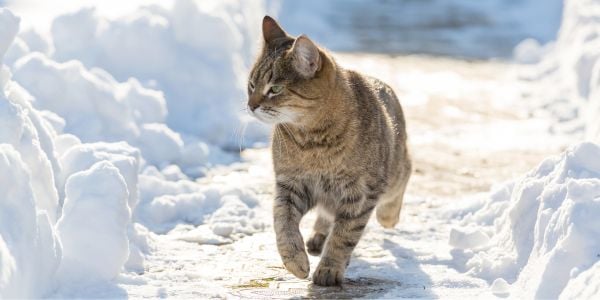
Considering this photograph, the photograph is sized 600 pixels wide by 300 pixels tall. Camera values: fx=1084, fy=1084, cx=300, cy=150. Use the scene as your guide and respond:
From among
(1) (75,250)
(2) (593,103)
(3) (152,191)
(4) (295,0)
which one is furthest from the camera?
(4) (295,0)

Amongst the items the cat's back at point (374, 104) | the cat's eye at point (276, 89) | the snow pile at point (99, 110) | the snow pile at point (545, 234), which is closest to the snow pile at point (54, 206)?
the cat's eye at point (276, 89)

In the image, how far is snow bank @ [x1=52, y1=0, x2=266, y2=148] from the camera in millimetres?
8914

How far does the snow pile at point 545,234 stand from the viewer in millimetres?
4801

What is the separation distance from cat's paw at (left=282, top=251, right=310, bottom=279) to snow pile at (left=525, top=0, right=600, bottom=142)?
12.4ft

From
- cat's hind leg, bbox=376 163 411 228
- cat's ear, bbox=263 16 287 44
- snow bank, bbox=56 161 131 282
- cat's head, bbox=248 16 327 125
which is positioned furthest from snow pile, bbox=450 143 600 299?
snow bank, bbox=56 161 131 282

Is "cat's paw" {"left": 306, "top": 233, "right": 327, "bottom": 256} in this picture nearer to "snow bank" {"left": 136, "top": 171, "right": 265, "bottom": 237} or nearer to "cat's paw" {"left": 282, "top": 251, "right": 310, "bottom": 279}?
"snow bank" {"left": 136, "top": 171, "right": 265, "bottom": 237}

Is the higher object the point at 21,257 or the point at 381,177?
the point at 381,177

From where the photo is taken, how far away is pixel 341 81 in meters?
5.75

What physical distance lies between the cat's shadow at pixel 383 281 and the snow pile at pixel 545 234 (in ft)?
0.98

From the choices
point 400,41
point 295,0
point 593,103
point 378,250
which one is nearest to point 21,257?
point 378,250

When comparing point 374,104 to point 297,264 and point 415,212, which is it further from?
point 415,212

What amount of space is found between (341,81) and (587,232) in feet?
5.13

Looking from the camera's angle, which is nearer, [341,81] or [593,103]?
[341,81]

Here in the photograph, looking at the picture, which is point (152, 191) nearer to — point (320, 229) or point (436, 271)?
point (320, 229)
